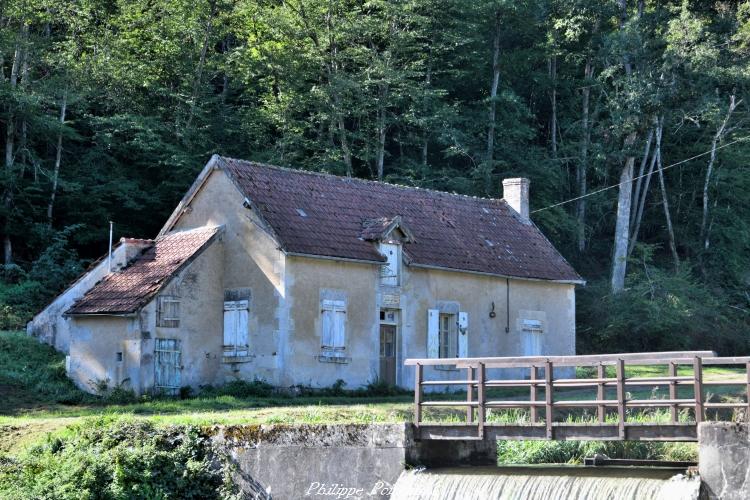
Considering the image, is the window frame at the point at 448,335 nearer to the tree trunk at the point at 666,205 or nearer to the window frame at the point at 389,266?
the window frame at the point at 389,266

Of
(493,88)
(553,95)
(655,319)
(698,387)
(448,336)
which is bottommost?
(698,387)

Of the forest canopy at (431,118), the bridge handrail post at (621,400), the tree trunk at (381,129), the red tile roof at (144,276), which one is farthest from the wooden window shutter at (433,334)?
the bridge handrail post at (621,400)

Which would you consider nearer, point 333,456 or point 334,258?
point 333,456

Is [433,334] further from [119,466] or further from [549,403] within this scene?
[549,403]

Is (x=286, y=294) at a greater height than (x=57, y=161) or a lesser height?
lesser

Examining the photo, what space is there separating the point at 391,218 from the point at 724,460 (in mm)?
→ 18274

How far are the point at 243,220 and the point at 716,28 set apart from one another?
78.4 feet

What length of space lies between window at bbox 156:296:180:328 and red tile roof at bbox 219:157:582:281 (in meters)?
3.09

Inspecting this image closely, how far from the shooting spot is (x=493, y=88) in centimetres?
5056

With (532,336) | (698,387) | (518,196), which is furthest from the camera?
(518,196)

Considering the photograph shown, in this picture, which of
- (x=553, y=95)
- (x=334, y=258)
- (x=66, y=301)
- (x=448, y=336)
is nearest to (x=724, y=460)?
(x=334, y=258)

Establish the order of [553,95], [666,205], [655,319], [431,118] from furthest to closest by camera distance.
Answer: [553,95] < [666,205] < [431,118] < [655,319]

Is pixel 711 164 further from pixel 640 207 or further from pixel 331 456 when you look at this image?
pixel 331 456

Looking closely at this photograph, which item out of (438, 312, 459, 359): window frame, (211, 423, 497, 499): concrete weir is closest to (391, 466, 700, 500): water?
(211, 423, 497, 499): concrete weir
